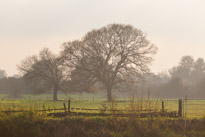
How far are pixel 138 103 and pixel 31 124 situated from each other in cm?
525

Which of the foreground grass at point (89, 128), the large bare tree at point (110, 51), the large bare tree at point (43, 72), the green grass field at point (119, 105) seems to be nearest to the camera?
the foreground grass at point (89, 128)

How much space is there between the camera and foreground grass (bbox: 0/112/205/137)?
563 inches

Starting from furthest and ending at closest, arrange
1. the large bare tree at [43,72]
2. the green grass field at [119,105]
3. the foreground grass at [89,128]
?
the large bare tree at [43,72], the green grass field at [119,105], the foreground grass at [89,128]

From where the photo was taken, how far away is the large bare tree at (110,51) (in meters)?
47.7

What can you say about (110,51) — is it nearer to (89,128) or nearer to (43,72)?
(43,72)

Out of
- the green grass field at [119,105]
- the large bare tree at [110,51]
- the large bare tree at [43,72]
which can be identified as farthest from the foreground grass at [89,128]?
the large bare tree at [43,72]

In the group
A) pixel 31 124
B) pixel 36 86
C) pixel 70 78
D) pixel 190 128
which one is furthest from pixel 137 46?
pixel 31 124

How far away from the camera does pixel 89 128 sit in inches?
629

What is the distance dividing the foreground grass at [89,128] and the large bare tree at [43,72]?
41029 mm

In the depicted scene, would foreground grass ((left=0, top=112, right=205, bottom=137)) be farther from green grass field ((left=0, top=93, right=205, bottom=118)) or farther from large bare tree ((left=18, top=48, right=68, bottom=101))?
large bare tree ((left=18, top=48, right=68, bottom=101))

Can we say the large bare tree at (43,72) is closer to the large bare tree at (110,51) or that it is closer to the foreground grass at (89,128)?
the large bare tree at (110,51)

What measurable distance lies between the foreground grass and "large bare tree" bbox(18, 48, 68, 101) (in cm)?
4103

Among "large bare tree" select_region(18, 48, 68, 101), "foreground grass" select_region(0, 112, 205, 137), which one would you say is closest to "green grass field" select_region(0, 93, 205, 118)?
"foreground grass" select_region(0, 112, 205, 137)

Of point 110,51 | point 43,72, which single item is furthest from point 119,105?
point 43,72
